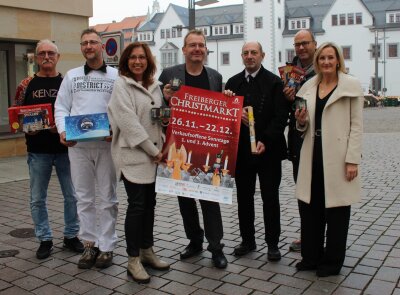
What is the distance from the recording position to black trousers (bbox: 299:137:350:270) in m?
4.59

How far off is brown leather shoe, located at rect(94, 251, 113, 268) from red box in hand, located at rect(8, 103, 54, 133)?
4.54 ft

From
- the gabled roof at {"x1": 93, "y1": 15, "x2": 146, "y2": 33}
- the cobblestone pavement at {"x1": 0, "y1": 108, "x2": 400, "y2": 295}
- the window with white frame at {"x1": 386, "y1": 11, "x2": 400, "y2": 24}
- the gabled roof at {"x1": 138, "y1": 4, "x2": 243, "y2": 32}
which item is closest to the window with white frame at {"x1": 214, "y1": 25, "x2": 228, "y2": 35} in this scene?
the gabled roof at {"x1": 138, "y1": 4, "x2": 243, "y2": 32}

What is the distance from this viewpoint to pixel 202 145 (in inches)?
185

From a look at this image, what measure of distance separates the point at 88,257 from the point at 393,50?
68704mm

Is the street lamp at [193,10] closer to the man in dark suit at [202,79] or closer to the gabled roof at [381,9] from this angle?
the man in dark suit at [202,79]

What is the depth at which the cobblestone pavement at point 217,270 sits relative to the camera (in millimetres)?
4305

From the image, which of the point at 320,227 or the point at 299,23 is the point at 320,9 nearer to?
the point at 299,23

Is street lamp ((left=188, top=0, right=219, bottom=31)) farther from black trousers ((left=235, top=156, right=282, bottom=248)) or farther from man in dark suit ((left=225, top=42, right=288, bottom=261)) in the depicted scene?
black trousers ((left=235, top=156, right=282, bottom=248))

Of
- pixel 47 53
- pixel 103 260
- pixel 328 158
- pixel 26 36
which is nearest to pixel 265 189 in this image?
pixel 328 158

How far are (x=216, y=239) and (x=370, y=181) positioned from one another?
564 cm

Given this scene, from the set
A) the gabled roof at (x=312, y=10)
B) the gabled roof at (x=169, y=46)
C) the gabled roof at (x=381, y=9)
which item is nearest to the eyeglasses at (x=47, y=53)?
the gabled roof at (x=381, y=9)

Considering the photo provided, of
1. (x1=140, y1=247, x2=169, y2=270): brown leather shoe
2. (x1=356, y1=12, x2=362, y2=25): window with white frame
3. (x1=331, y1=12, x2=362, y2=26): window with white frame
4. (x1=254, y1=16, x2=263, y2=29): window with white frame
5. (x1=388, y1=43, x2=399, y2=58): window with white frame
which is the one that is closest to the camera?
(x1=140, y1=247, x2=169, y2=270): brown leather shoe

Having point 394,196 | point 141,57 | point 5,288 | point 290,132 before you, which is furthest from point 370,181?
point 5,288

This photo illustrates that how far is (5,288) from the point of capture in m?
4.35
